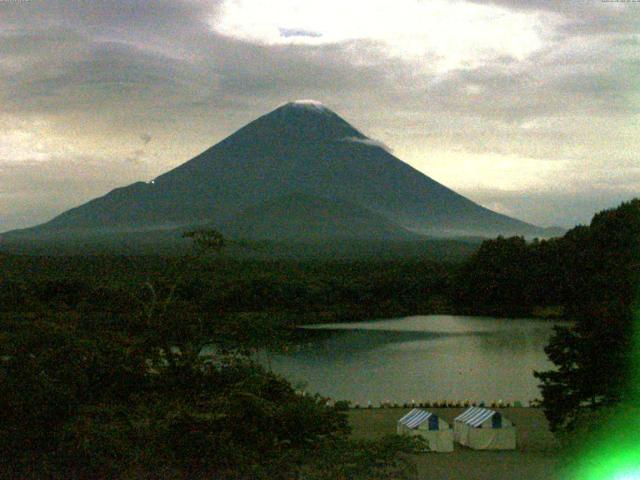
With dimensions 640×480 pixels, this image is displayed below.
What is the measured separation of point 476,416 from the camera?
14.4m

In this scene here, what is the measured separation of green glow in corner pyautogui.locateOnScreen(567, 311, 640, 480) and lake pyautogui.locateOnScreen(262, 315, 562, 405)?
6925 mm

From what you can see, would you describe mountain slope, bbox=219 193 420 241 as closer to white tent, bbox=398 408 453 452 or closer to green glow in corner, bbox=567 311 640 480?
white tent, bbox=398 408 453 452

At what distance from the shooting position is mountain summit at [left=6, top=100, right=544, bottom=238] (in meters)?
116

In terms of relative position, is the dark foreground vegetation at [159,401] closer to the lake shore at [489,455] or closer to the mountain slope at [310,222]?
the lake shore at [489,455]

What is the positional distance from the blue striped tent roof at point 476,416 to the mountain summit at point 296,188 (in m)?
98.6

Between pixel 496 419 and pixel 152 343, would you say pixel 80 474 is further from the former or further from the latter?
pixel 496 419

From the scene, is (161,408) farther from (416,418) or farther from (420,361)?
(420,361)

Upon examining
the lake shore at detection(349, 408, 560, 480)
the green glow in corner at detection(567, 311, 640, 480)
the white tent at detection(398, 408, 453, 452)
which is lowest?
the lake shore at detection(349, 408, 560, 480)

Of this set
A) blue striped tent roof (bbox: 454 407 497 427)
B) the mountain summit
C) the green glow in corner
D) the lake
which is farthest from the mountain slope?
the green glow in corner

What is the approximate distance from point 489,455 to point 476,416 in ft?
2.92

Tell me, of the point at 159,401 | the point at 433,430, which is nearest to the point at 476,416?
the point at 433,430

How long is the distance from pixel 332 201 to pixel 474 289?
2889 inches

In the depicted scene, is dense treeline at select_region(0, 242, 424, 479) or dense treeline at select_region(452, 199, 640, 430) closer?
dense treeline at select_region(0, 242, 424, 479)

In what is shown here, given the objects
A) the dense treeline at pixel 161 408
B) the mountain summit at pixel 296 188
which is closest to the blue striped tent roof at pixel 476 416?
the dense treeline at pixel 161 408
